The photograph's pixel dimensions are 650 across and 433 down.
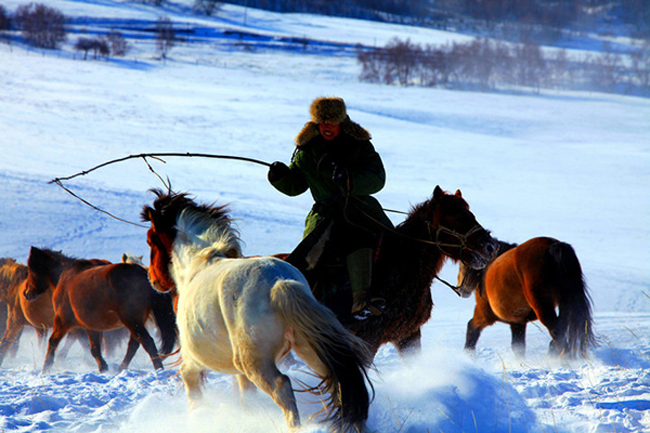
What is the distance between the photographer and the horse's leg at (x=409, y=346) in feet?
14.6

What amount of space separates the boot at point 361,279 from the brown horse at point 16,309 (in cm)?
448

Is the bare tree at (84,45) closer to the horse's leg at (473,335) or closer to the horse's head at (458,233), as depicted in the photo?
the horse's leg at (473,335)

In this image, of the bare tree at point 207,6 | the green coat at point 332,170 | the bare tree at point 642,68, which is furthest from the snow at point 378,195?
the bare tree at point 207,6

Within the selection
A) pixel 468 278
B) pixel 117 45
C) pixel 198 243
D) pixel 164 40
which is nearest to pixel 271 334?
pixel 198 243

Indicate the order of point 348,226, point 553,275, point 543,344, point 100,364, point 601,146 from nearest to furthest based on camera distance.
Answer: point 348,226
point 553,275
point 100,364
point 543,344
point 601,146

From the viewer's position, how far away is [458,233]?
403 centimetres

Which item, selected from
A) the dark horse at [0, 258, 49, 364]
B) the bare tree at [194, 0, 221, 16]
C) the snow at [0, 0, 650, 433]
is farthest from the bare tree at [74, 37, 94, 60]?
the dark horse at [0, 258, 49, 364]

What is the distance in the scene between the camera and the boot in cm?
384

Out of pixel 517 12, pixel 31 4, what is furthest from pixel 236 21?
pixel 517 12

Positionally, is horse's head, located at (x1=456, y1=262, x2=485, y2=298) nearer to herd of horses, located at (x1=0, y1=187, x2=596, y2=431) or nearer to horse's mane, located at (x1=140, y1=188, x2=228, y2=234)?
herd of horses, located at (x1=0, y1=187, x2=596, y2=431)

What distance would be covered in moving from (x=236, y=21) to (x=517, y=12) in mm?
62858

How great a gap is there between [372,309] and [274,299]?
1190 millimetres

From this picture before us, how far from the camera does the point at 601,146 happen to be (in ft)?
80.1

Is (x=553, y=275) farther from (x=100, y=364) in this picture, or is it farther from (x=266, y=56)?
(x=266, y=56)
